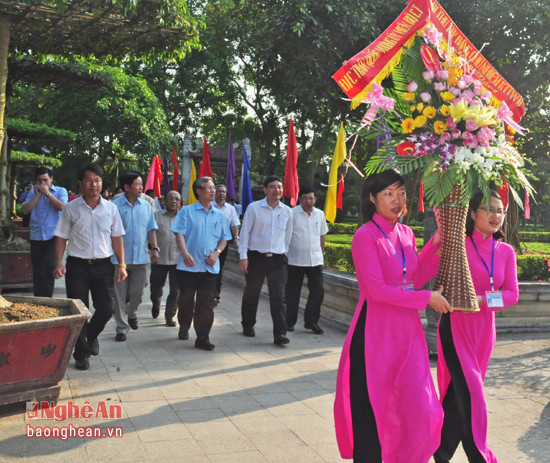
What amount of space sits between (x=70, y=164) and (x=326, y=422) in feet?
81.7

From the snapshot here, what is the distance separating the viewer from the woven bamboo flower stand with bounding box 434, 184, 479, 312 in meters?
3.28

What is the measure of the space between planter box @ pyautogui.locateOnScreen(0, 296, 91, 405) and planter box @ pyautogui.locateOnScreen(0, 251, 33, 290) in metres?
5.54

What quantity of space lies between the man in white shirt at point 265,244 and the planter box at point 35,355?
9.86 feet

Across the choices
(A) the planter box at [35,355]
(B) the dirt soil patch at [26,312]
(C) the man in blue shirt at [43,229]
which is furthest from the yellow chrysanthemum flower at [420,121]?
(C) the man in blue shirt at [43,229]

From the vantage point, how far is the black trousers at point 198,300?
268 inches

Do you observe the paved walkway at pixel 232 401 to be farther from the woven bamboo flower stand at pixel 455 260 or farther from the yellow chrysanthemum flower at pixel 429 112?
the yellow chrysanthemum flower at pixel 429 112

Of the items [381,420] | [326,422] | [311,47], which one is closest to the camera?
[381,420]

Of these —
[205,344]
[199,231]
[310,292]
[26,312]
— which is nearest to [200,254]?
[199,231]

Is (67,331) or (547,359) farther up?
(67,331)

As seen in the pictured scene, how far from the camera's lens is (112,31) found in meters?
6.66

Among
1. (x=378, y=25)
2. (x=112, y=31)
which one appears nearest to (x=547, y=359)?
(x=112, y=31)

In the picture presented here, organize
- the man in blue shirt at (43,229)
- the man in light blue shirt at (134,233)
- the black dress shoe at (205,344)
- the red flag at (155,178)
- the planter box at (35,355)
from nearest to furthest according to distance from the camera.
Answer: the planter box at (35,355) → the black dress shoe at (205,344) → the man in light blue shirt at (134,233) → the man in blue shirt at (43,229) → the red flag at (155,178)

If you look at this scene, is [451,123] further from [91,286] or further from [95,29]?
[95,29]

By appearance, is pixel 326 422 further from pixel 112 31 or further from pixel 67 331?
pixel 112 31
